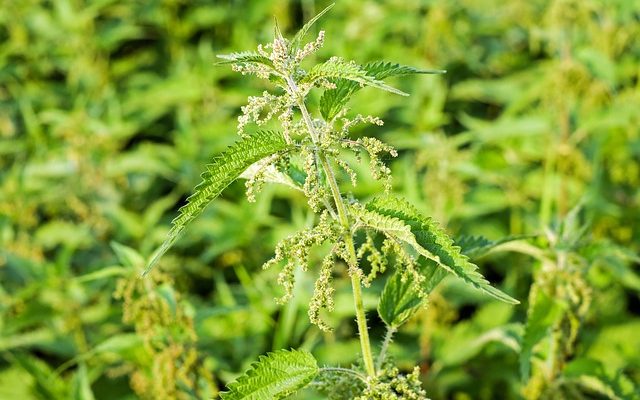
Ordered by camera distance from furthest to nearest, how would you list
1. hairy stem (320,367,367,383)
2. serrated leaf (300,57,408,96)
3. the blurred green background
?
the blurred green background → hairy stem (320,367,367,383) → serrated leaf (300,57,408,96)

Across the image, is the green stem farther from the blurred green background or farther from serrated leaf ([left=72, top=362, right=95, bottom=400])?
serrated leaf ([left=72, top=362, right=95, bottom=400])

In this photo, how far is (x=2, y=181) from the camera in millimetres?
4961

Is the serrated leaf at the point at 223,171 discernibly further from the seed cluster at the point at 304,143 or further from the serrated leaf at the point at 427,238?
the serrated leaf at the point at 427,238

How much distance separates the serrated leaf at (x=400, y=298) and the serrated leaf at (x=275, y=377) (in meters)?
0.28

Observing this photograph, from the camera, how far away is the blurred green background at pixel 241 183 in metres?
Answer: 3.48

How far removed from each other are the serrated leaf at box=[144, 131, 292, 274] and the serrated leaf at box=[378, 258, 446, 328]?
536 millimetres

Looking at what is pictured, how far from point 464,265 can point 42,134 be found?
4516 mm

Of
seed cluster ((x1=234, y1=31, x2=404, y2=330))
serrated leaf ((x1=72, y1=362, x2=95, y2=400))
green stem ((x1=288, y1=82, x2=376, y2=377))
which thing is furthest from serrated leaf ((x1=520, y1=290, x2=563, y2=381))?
serrated leaf ((x1=72, y1=362, x2=95, y2=400))

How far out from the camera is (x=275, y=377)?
1921 millimetres

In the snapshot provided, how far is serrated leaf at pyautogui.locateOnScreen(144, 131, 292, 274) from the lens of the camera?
171 centimetres

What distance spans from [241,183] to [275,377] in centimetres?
308

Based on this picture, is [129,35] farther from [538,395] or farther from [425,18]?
[538,395]

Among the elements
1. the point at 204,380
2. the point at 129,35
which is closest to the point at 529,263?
the point at 204,380

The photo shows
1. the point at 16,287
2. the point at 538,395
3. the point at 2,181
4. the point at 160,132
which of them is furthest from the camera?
the point at 160,132
